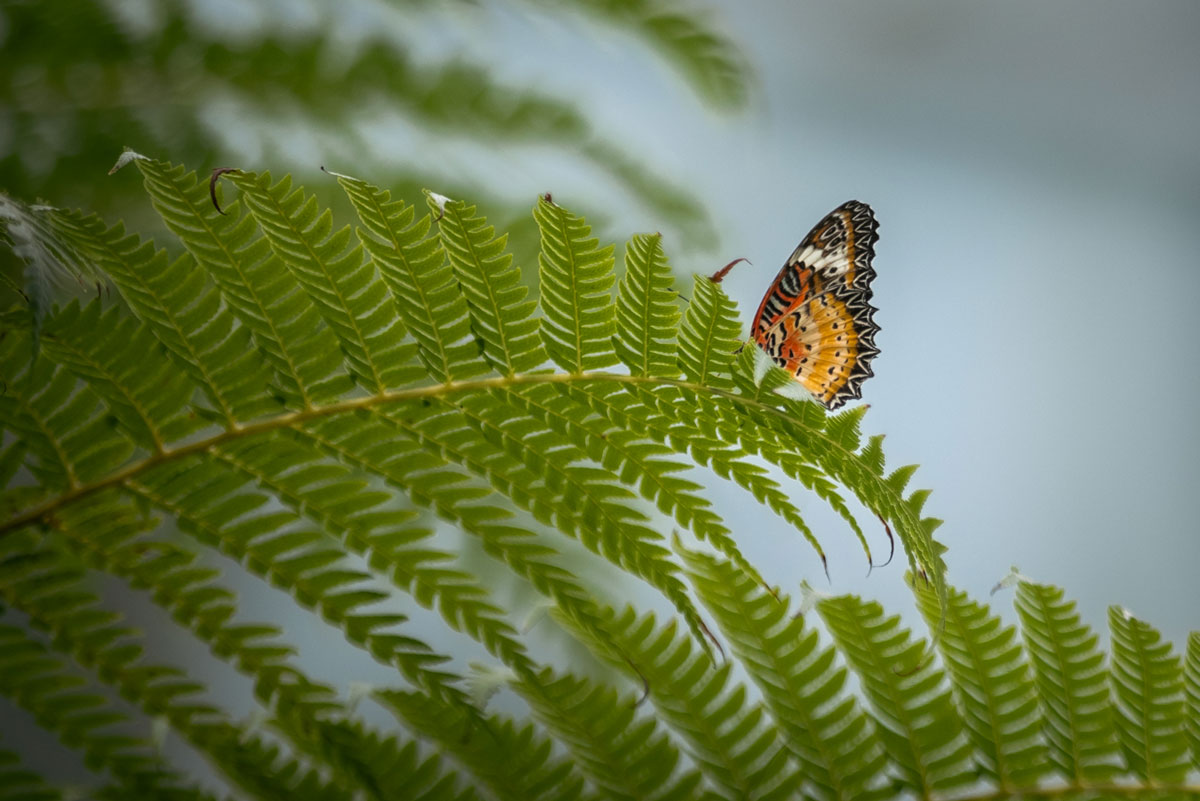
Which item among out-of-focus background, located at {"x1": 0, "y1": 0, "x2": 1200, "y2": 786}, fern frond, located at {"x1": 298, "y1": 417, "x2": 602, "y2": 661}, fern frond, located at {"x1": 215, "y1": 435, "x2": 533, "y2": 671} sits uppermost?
out-of-focus background, located at {"x1": 0, "y1": 0, "x2": 1200, "y2": 786}

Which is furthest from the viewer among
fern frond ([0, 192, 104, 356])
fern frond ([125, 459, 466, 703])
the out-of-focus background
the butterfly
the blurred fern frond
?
the out-of-focus background

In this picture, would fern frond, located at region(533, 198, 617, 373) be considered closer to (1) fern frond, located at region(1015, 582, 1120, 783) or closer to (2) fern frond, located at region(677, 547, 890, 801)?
(2) fern frond, located at region(677, 547, 890, 801)

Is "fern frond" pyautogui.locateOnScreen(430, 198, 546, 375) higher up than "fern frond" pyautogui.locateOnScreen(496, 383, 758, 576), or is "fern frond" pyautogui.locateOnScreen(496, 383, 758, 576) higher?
"fern frond" pyautogui.locateOnScreen(430, 198, 546, 375)

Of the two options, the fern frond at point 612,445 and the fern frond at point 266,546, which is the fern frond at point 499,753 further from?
the fern frond at point 612,445

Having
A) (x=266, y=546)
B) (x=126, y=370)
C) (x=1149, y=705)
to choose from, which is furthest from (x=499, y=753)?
→ (x=1149, y=705)

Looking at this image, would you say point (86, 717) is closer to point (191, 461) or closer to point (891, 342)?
point (191, 461)

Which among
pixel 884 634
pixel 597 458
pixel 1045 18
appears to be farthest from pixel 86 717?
pixel 1045 18

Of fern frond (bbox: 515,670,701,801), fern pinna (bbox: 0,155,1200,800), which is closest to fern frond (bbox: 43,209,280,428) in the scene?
fern pinna (bbox: 0,155,1200,800)

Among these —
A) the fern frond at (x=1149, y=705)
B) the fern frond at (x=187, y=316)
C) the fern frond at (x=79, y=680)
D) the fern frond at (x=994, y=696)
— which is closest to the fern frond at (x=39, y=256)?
the fern frond at (x=187, y=316)
